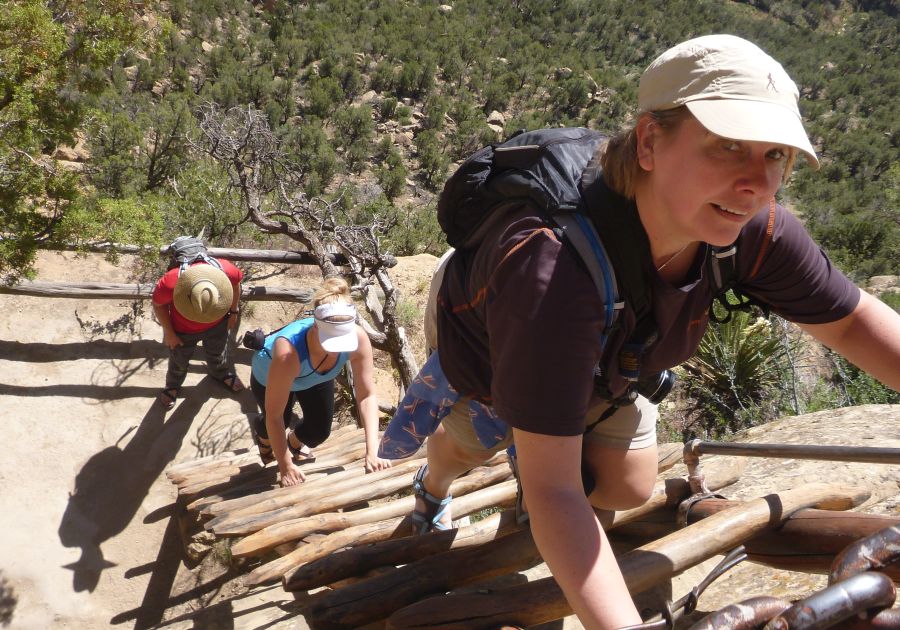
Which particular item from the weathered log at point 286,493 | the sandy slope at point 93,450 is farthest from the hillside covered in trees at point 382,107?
the weathered log at point 286,493

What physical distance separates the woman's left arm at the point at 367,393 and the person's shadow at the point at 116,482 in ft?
8.03

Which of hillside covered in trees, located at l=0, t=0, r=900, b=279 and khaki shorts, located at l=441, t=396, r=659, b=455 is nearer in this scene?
khaki shorts, located at l=441, t=396, r=659, b=455

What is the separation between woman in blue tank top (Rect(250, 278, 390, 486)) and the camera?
125 inches

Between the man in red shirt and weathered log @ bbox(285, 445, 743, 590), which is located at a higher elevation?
weathered log @ bbox(285, 445, 743, 590)

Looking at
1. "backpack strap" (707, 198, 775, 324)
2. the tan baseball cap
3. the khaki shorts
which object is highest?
the tan baseball cap

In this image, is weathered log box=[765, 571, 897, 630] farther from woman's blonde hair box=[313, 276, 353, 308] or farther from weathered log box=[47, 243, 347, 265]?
weathered log box=[47, 243, 347, 265]

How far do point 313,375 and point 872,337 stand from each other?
2749 mm

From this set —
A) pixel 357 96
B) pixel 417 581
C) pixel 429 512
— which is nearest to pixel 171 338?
pixel 429 512

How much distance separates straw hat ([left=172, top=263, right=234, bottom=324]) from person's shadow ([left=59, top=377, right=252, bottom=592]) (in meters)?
1.55

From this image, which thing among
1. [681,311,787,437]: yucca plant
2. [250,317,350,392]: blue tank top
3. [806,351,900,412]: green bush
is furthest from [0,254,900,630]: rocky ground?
[681,311,787,437]: yucca plant

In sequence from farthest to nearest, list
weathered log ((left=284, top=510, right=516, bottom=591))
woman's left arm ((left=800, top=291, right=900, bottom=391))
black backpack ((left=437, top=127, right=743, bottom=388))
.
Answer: weathered log ((left=284, top=510, right=516, bottom=591)) → woman's left arm ((left=800, top=291, right=900, bottom=391)) → black backpack ((left=437, top=127, right=743, bottom=388))

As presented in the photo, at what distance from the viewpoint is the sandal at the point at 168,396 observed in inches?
224

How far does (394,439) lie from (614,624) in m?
1.18

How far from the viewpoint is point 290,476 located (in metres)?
3.52
